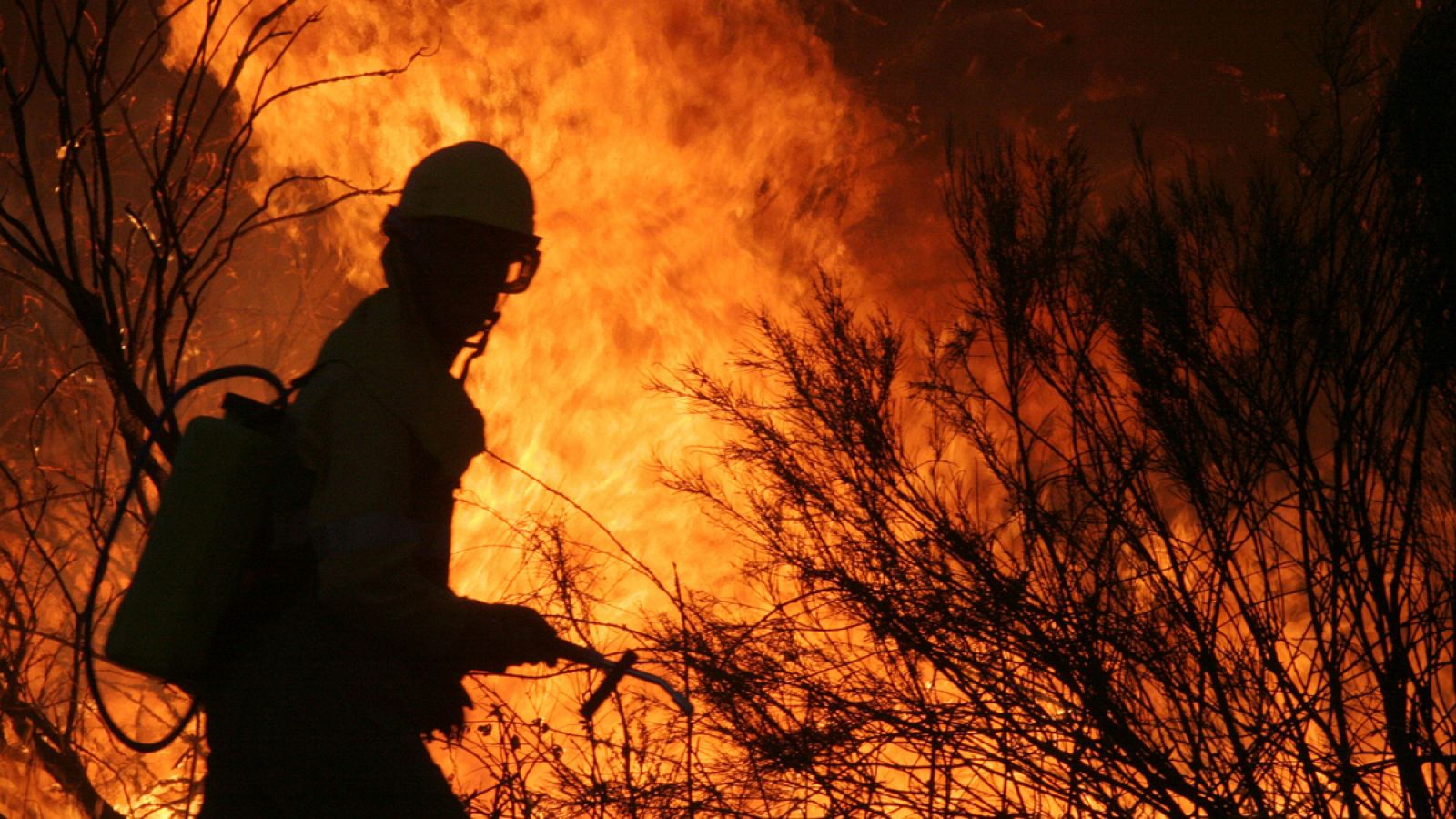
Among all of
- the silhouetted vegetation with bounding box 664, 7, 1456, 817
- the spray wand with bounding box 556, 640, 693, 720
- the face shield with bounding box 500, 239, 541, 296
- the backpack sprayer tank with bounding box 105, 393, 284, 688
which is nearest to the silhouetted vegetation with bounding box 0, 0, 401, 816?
the backpack sprayer tank with bounding box 105, 393, 284, 688

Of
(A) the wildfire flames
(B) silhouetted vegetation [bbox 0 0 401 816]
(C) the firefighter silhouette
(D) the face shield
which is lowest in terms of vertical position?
(C) the firefighter silhouette

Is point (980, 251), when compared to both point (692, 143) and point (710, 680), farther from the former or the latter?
point (692, 143)

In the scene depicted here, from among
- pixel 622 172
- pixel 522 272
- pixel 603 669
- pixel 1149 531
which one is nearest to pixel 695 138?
pixel 622 172

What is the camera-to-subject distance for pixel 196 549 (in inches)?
73.8

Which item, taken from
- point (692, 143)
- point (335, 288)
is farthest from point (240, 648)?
point (335, 288)

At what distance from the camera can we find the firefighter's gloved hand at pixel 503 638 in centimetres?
189

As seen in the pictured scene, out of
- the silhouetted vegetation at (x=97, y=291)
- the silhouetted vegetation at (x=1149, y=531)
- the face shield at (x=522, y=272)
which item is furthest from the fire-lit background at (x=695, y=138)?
the face shield at (x=522, y=272)

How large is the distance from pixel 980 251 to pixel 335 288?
21.9ft

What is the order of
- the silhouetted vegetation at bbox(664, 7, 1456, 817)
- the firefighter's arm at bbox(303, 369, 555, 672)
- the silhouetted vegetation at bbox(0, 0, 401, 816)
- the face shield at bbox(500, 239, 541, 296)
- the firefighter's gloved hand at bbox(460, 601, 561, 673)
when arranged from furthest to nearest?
the silhouetted vegetation at bbox(664, 7, 1456, 817)
the silhouetted vegetation at bbox(0, 0, 401, 816)
the face shield at bbox(500, 239, 541, 296)
the firefighter's gloved hand at bbox(460, 601, 561, 673)
the firefighter's arm at bbox(303, 369, 555, 672)

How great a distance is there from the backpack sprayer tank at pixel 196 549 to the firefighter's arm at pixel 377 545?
Result: 134 mm

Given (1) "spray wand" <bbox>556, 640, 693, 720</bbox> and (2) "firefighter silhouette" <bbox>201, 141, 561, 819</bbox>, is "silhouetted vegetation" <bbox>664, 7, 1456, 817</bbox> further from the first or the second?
(2) "firefighter silhouette" <bbox>201, 141, 561, 819</bbox>

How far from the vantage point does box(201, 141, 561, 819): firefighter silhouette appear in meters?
1.80

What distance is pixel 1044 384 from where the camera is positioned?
25.1 feet

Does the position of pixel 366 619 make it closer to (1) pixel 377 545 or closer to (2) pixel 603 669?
(1) pixel 377 545
